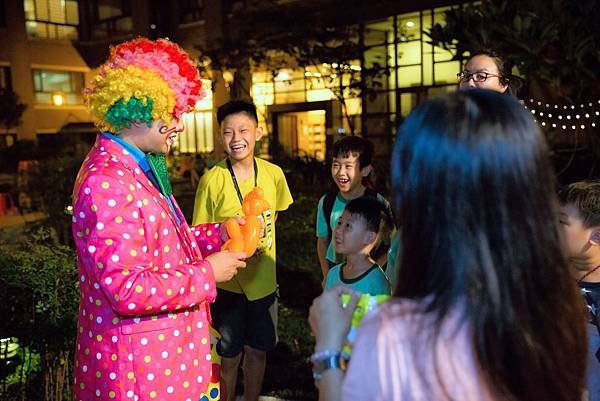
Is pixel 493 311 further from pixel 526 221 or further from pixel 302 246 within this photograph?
pixel 302 246

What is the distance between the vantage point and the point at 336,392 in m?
1.15

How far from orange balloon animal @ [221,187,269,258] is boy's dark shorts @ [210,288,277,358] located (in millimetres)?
983

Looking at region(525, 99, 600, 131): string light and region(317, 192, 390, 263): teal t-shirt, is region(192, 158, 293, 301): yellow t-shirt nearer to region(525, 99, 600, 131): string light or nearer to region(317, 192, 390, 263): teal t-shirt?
region(317, 192, 390, 263): teal t-shirt

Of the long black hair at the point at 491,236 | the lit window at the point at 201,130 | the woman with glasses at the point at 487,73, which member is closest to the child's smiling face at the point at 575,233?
the woman with glasses at the point at 487,73

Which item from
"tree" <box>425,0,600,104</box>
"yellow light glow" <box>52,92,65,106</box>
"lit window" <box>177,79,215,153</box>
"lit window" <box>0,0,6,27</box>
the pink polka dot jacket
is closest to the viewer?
the pink polka dot jacket

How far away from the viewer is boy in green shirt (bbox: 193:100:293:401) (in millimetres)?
3574

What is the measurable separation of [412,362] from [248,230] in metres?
1.59

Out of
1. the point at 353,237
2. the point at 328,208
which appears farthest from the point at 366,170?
the point at 353,237

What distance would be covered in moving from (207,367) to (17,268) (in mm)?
1849

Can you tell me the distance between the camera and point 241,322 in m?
3.62

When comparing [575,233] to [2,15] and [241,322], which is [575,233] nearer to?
[241,322]

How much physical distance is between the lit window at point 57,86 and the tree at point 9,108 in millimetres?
1920

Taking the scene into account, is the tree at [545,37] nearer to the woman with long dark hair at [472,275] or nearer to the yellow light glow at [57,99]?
the woman with long dark hair at [472,275]

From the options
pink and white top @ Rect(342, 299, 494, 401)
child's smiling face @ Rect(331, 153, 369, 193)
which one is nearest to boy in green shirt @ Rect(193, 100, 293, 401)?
child's smiling face @ Rect(331, 153, 369, 193)
